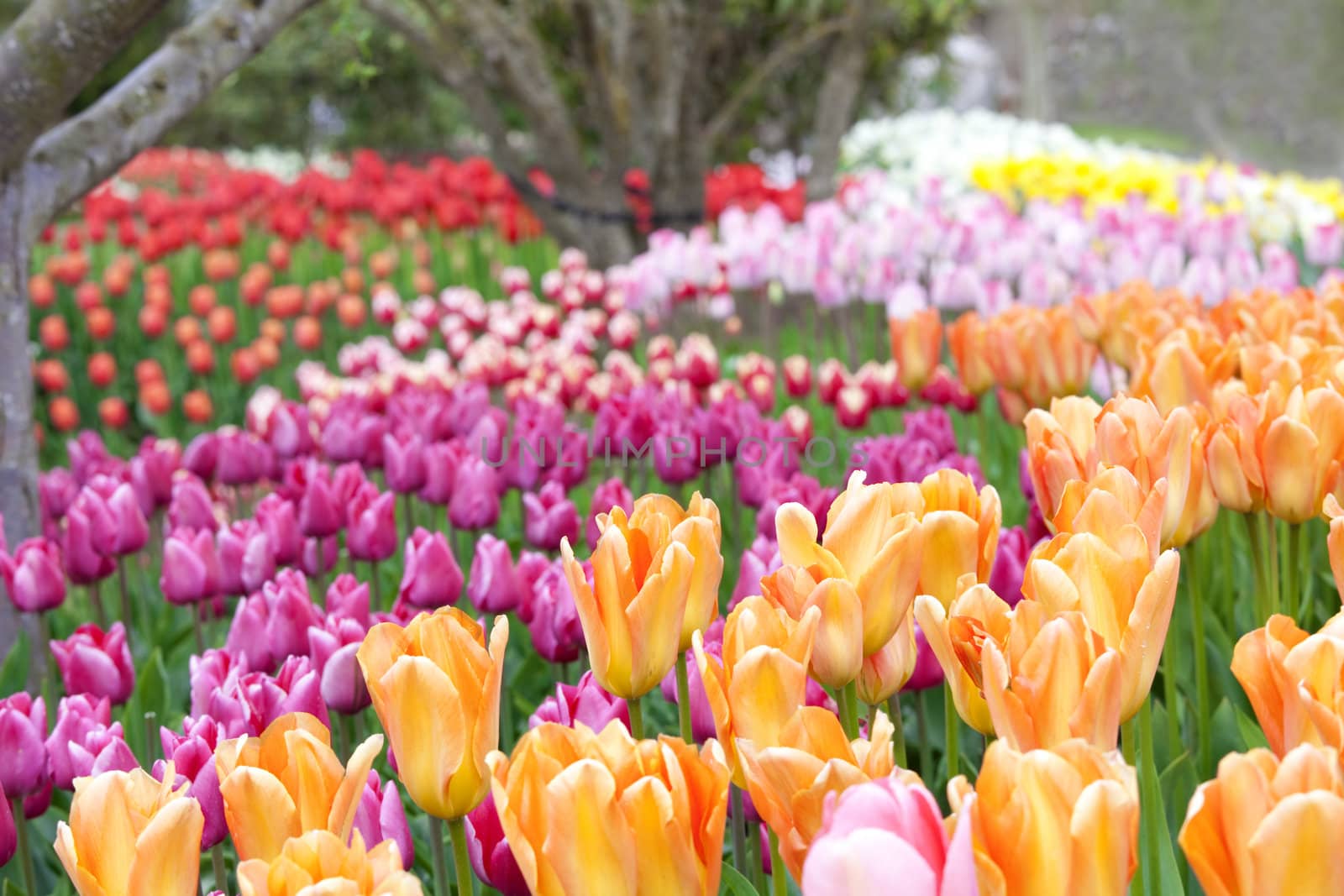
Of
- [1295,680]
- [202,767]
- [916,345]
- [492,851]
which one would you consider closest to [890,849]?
[1295,680]

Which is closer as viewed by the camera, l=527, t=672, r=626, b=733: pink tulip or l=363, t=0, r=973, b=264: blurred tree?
l=527, t=672, r=626, b=733: pink tulip

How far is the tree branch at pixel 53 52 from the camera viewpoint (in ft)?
8.87

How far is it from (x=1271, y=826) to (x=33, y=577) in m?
2.31

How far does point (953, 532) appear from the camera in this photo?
1.37 meters

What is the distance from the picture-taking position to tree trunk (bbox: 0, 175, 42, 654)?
2979 millimetres

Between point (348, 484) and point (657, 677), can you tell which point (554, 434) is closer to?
point (348, 484)

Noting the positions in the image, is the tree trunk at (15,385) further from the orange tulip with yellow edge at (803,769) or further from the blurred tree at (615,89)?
the blurred tree at (615,89)

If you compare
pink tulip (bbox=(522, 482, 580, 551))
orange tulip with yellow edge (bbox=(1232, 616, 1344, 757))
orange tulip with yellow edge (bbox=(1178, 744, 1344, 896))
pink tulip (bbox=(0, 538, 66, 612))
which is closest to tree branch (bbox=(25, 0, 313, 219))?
pink tulip (bbox=(0, 538, 66, 612))

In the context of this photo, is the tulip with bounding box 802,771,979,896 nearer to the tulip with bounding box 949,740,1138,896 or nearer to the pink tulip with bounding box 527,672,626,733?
the tulip with bounding box 949,740,1138,896

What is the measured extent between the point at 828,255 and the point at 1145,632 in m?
4.20

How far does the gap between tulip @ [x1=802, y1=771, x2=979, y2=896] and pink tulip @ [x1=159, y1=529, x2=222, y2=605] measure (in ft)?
6.33

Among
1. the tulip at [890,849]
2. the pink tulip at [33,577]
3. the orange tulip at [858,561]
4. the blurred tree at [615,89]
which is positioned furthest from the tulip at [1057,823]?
the blurred tree at [615,89]

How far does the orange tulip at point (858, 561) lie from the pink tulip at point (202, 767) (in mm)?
612

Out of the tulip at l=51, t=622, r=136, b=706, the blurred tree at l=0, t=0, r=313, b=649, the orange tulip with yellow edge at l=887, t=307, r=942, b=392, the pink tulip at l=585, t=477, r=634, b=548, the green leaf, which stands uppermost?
the blurred tree at l=0, t=0, r=313, b=649
